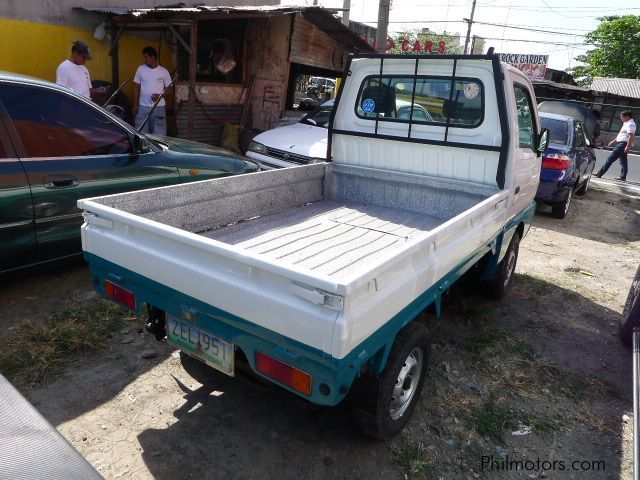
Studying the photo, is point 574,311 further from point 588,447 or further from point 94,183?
point 94,183

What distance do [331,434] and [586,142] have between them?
28.8 feet

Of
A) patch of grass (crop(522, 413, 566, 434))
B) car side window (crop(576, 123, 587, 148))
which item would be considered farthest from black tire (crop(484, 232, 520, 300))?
car side window (crop(576, 123, 587, 148))

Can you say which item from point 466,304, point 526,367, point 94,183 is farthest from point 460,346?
point 94,183

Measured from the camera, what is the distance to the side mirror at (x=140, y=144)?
4.14 m

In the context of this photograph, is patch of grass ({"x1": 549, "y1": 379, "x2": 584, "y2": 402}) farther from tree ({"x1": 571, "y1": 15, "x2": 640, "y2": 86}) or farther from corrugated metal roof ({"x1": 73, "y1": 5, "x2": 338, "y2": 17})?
tree ({"x1": 571, "y1": 15, "x2": 640, "y2": 86})

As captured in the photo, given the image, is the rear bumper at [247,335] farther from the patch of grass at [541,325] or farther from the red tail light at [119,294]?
the patch of grass at [541,325]

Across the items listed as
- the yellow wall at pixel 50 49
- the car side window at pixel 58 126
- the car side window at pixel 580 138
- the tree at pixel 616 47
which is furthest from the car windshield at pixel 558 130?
the tree at pixel 616 47

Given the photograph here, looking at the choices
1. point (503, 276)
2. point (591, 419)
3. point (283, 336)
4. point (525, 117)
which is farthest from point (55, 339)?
point (525, 117)

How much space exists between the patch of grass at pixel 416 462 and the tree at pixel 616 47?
130 feet

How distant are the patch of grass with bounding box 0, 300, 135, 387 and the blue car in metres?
6.41

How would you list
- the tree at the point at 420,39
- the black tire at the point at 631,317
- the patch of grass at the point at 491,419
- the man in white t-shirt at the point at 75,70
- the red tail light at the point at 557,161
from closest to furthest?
the patch of grass at the point at 491,419
the black tire at the point at 631,317
the man in white t-shirt at the point at 75,70
the red tail light at the point at 557,161
the tree at the point at 420,39

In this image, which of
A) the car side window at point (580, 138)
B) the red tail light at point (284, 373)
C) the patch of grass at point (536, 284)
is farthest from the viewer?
the car side window at point (580, 138)

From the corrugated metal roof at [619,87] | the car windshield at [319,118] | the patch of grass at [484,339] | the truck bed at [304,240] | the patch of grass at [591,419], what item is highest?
the corrugated metal roof at [619,87]

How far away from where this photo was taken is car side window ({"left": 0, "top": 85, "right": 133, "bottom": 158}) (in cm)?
353
